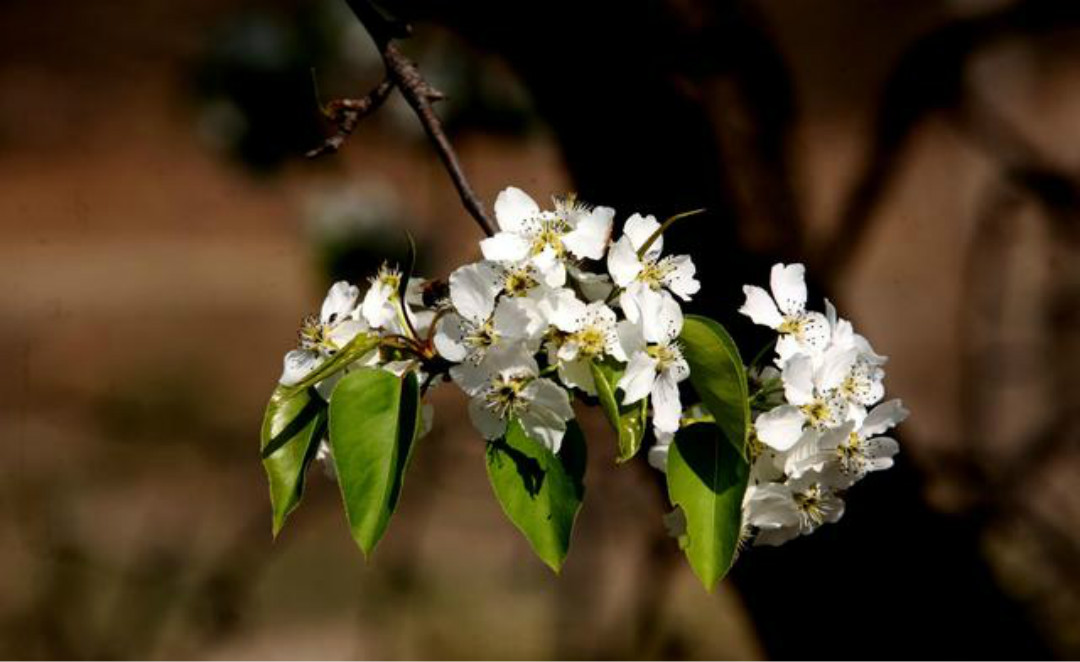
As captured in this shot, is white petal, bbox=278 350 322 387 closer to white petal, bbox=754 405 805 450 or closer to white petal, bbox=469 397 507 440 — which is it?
white petal, bbox=469 397 507 440

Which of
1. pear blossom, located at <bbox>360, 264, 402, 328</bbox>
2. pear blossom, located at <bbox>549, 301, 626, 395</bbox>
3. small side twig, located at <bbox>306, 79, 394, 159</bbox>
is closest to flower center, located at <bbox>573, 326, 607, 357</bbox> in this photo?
pear blossom, located at <bbox>549, 301, 626, 395</bbox>

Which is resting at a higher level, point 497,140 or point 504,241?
point 504,241

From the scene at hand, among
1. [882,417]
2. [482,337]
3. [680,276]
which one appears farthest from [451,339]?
[882,417]

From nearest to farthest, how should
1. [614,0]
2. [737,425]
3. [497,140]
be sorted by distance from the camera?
[737,425]
[614,0]
[497,140]

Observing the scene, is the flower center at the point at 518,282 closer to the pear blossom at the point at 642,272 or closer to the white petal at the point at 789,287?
the pear blossom at the point at 642,272

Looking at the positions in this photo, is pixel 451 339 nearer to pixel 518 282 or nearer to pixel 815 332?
pixel 518 282

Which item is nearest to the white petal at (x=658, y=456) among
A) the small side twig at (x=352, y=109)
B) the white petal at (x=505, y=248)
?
the white petal at (x=505, y=248)

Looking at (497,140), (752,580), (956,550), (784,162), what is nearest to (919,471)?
(956,550)

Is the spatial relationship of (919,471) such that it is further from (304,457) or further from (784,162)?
(304,457)
